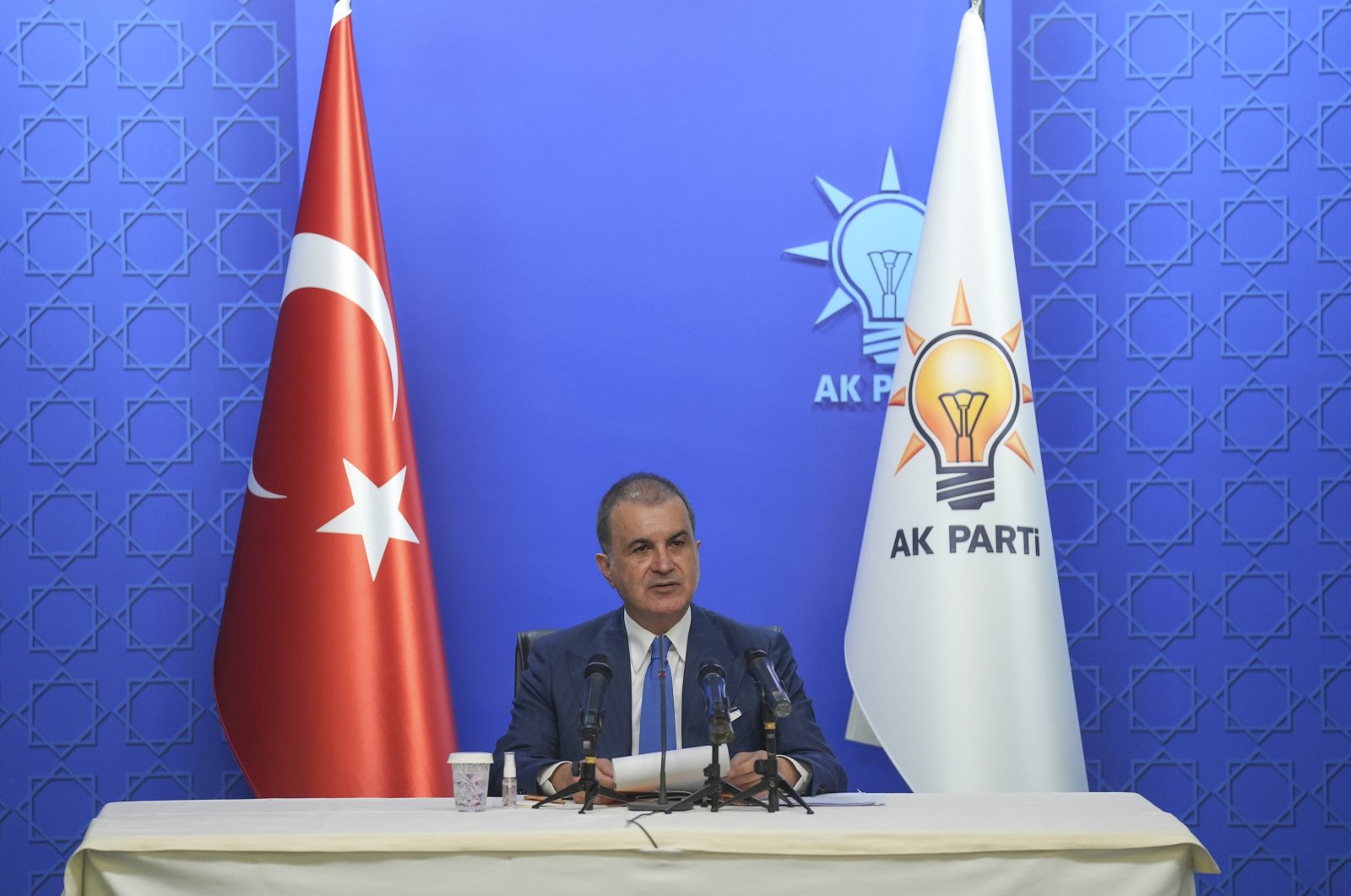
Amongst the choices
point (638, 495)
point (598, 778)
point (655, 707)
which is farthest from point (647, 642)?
point (598, 778)

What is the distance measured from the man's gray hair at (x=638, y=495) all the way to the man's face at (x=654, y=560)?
0.4 inches

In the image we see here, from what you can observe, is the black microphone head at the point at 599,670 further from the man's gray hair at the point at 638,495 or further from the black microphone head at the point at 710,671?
the man's gray hair at the point at 638,495

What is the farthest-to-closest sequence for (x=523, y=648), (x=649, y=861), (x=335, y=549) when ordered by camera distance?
(x=335, y=549), (x=523, y=648), (x=649, y=861)

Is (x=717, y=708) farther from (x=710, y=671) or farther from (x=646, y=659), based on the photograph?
(x=646, y=659)

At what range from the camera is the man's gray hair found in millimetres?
2996

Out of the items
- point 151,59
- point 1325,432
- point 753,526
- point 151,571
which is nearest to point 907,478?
point 753,526

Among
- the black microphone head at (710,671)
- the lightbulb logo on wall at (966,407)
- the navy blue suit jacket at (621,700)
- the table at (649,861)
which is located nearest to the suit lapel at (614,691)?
the navy blue suit jacket at (621,700)

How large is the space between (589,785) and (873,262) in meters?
2.22

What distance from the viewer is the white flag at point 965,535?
12.1ft

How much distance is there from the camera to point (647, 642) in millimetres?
3018

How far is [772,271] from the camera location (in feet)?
13.8

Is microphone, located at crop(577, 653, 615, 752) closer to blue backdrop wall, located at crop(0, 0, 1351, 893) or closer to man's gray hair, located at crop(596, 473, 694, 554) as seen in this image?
man's gray hair, located at crop(596, 473, 694, 554)

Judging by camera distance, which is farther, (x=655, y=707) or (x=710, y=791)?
(x=655, y=707)

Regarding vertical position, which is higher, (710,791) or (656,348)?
(656,348)
